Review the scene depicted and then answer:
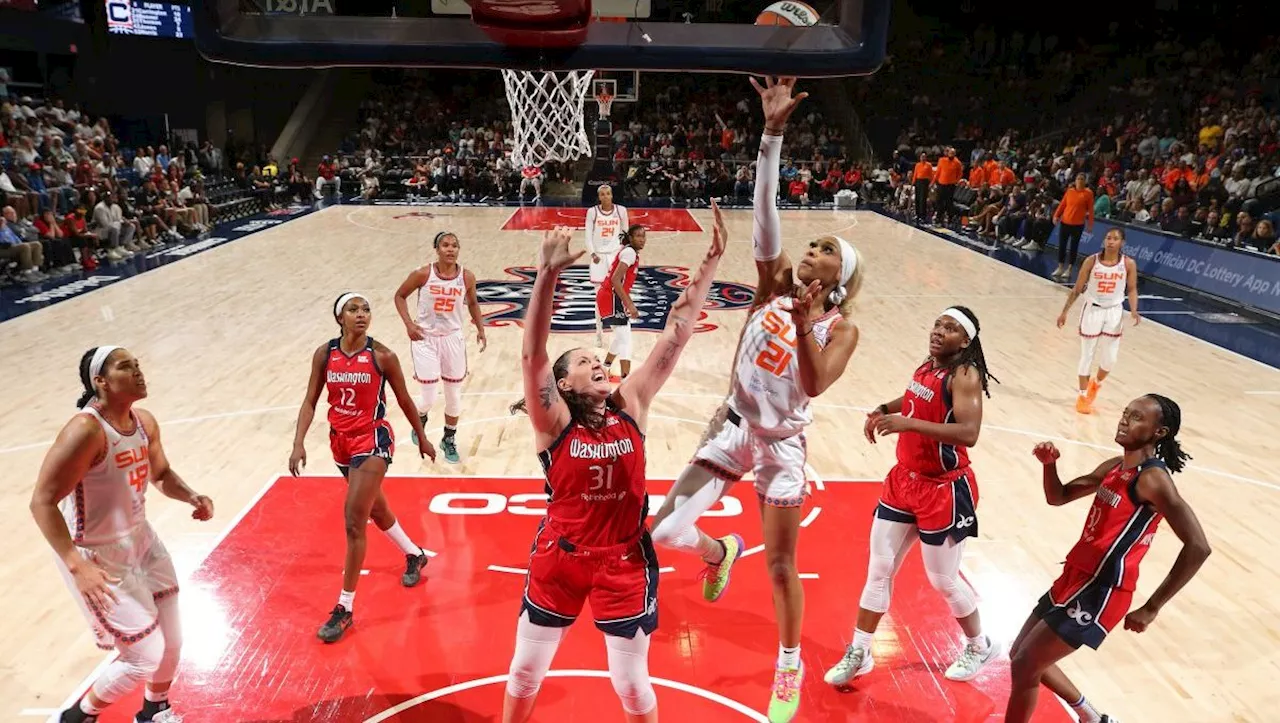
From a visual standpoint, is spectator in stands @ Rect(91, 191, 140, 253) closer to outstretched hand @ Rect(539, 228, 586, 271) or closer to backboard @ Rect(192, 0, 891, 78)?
backboard @ Rect(192, 0, 891, 78)

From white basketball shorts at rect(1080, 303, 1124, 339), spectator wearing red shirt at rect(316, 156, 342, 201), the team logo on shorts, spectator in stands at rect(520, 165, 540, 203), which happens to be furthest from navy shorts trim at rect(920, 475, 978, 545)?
spectator wearing red shirt at rect(316, 156, 342, 201)

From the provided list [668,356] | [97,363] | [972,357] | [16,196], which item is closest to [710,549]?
[668,356]

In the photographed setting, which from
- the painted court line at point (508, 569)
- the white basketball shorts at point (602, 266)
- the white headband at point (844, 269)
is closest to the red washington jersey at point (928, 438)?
the white headband at point (844, 269)

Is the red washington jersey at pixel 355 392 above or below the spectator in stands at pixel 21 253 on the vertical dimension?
above

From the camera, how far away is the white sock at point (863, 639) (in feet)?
15.0

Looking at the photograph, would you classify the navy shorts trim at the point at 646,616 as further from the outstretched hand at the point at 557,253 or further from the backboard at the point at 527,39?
the backboard at the point at 527,39

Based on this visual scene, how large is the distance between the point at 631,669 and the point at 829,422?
546 centimetres

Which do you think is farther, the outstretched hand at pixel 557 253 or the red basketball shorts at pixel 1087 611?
the red basketball shorts at pixel 1087 611

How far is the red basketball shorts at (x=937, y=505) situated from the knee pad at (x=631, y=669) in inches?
59.9

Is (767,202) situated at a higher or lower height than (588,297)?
higher

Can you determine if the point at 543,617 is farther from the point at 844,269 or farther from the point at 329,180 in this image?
the point at 329,180

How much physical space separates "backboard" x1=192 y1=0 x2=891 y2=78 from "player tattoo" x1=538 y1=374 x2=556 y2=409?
46.2 inches

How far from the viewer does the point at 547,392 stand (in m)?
3.38

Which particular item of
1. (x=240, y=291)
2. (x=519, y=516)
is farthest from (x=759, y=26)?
(x=240, y=291)
